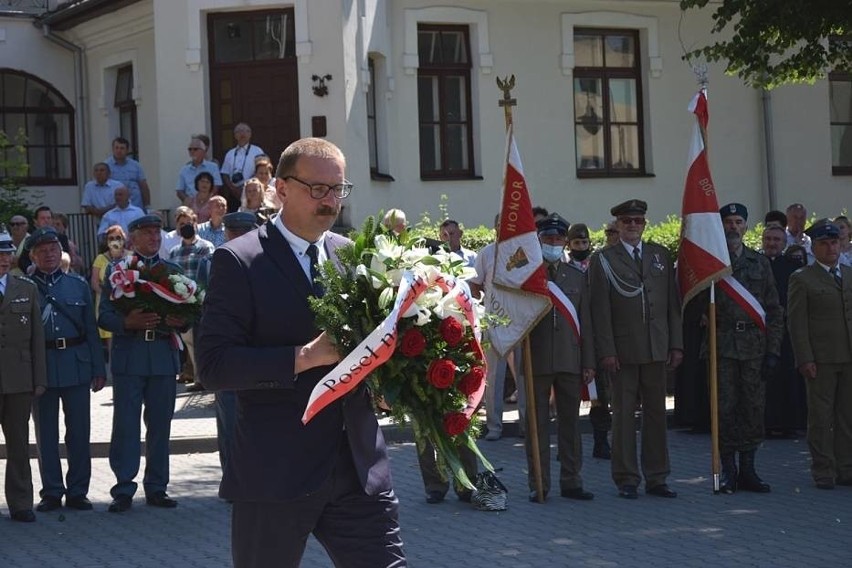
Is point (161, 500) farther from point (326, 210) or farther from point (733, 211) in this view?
point (326, 210)

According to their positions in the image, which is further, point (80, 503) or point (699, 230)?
point (699, 230)

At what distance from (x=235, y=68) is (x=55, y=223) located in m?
3.64

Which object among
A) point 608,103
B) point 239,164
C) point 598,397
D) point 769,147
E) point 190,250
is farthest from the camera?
point 769,147

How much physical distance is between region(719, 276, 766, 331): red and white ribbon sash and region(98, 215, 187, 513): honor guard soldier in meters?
4.40

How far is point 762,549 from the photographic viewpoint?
8.95 meters

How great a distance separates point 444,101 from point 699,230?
1118cm

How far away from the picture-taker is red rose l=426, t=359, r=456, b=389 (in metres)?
4.87

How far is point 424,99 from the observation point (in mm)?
22094

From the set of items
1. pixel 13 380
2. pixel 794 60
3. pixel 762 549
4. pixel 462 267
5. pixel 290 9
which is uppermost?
pixel 290 9

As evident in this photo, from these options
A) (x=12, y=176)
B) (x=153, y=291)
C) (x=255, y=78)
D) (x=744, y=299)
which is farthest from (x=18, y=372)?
(x=12, y=176)

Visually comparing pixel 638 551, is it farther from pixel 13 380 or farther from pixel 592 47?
pixel 592 47

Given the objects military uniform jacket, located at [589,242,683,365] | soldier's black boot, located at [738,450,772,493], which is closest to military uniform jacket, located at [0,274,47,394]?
military uniform jacket, located at [589,242,683,365]

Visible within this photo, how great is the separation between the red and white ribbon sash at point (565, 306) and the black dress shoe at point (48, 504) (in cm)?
426

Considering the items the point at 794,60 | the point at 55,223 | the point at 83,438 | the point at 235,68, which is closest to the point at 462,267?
the point at 83,438
